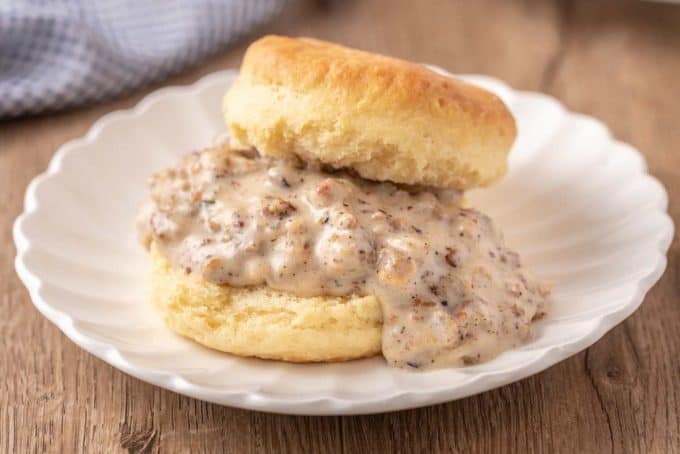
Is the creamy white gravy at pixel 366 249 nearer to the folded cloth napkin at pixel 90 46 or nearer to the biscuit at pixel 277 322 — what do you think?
the biscuit at pixel 277 322

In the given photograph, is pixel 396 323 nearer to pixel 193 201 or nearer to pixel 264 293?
pixel 264 293

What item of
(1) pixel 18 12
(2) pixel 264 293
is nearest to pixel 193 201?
(2) pixel 264 293

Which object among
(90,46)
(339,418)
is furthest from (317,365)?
(90,46)

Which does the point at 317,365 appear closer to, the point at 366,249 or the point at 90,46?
the point at 366,249

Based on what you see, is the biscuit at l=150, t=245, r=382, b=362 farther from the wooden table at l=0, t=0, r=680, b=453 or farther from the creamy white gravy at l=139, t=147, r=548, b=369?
the wooden table at l=0, t=0, r=680, b=453

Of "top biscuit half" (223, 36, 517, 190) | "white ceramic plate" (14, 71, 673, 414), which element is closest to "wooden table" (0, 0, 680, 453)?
"white ceramic plate" (14, 71, 673, 414)

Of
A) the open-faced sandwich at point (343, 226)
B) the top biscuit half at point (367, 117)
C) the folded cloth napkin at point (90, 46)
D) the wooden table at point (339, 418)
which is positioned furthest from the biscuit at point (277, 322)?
the folded cloth napkin at point (90, 46)

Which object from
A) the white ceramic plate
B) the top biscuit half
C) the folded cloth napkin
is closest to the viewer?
the white ceramic plate

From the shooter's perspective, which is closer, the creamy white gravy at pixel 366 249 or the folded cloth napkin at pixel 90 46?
the creamy white gravy at pixel 366 249
